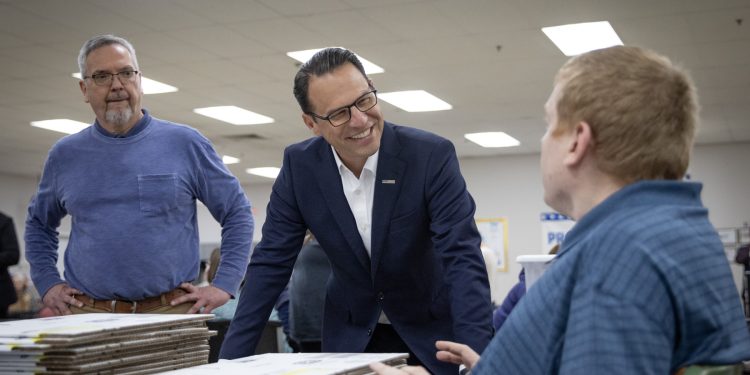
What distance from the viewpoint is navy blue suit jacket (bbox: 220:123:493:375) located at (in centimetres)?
201

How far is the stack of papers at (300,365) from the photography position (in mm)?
1205

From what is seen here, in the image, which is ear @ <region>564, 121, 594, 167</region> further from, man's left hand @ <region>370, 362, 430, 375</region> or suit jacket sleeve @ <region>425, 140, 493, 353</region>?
suit jacket sleeve @ <region>425, 140, 493, 353</region>

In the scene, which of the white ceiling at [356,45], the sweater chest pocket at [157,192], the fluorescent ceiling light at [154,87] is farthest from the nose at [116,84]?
the fluorescent ceiling light at [154,87]

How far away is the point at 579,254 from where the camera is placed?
1044mm

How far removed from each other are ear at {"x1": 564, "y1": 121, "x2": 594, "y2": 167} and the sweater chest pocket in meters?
1.69

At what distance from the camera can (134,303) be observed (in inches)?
99.8

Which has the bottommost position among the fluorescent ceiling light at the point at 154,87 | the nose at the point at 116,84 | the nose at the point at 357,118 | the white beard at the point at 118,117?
the nose at the point at 357,118

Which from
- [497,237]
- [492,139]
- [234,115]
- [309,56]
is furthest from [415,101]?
[497,237]

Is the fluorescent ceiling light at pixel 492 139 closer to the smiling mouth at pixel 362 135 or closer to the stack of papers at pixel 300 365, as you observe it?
the smiling mouth at pixel 362 135

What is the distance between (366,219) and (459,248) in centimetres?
28

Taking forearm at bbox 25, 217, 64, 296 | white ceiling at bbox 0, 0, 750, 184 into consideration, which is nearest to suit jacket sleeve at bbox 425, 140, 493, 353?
forearm at bbox 25, 217, 64, 296

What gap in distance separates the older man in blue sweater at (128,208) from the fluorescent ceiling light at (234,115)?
8.35 metres

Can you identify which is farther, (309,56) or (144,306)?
(309,56)

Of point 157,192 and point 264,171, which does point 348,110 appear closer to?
point 157,192
